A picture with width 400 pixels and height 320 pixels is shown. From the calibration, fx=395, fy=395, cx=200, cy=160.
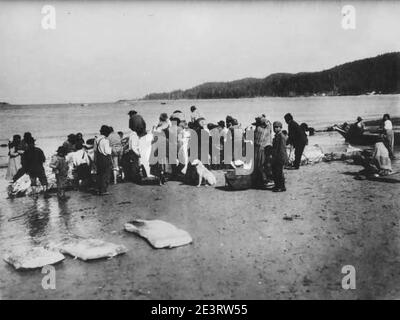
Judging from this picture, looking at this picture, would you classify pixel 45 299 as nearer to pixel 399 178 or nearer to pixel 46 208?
pixel 46 208

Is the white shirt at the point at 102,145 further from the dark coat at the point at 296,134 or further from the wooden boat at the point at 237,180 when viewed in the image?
the dark coat at the point at 296,134

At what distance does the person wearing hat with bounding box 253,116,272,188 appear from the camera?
9.85 meters

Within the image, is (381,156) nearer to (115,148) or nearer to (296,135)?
(296,135)

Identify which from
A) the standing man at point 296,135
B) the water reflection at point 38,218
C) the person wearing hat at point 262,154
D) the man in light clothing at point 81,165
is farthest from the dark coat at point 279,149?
the water reflection at point 38,218

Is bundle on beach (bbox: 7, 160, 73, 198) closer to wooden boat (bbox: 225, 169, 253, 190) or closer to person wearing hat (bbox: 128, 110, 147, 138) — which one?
person wearing hat (bbox: 128, 110, 147, 138)

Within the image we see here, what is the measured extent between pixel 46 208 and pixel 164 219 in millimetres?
2968

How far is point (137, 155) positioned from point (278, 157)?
3.97m

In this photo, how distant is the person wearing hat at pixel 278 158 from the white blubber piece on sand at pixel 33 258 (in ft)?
17.3

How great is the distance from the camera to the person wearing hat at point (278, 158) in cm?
924

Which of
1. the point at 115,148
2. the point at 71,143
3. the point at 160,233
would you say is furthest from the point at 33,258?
the point at 71,143

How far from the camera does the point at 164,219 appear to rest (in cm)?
771

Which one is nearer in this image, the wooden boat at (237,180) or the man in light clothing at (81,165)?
the wooden boat at (237,180)
